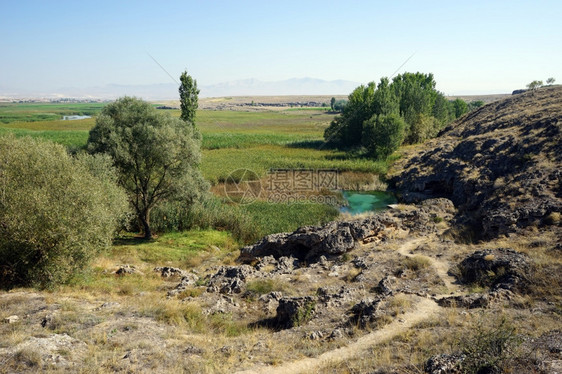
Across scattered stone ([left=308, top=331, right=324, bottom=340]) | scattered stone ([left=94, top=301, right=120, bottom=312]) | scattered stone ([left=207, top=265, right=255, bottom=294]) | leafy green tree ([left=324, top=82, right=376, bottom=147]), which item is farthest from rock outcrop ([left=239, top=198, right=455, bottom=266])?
leafy green tree ([left=324, top=82, right=376, bottom=147])

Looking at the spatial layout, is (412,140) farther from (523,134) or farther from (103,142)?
(103,142)

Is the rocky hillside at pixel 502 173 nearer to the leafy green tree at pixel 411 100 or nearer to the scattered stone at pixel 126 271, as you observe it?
the leafy green tree at pixel 411 100

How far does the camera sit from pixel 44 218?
15.9 meters

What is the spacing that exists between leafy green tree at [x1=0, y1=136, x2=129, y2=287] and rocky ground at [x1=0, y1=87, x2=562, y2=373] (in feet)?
4.97

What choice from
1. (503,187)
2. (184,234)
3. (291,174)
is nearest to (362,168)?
(291,174)

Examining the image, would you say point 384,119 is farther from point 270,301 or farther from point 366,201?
point 270,301

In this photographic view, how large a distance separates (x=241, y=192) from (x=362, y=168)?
71.8 feet

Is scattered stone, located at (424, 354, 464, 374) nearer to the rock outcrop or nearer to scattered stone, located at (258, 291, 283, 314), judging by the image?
scattered stone, located at (258, 291, 283, 314)

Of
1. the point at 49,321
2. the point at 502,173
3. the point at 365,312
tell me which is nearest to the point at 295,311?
the point at 365,312

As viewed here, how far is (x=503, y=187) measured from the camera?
29.7 meters

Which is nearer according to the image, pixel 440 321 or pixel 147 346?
pixel 147 346

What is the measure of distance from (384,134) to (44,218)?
55795 millimetres

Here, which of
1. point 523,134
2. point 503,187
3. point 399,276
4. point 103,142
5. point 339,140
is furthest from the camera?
point 339,140

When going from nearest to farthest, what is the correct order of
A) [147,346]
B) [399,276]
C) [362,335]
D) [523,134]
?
[147,346] → [362,335] → [399,276] → [523,134]
